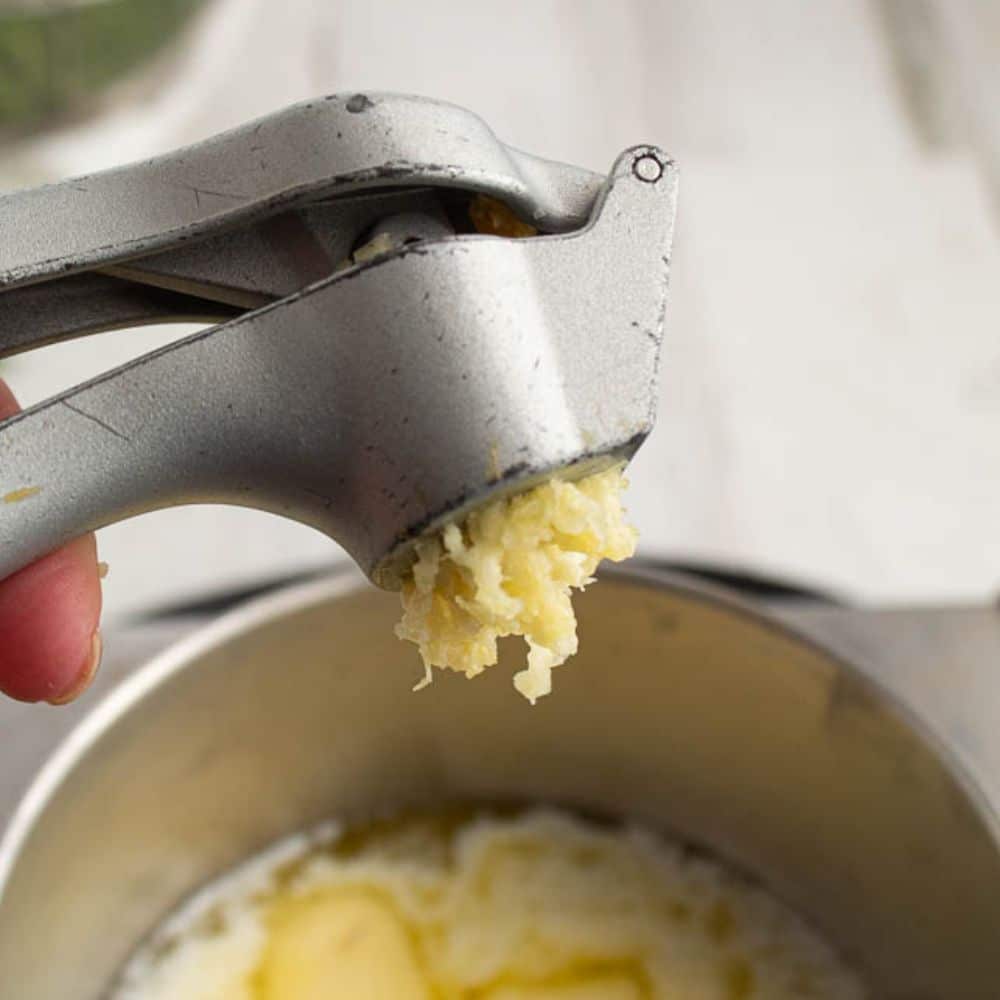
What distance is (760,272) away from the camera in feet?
3.44

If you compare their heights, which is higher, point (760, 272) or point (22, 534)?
point (760, 272)

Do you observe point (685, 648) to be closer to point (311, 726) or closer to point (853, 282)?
point (311, 726)

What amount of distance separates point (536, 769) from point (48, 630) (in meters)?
0.33

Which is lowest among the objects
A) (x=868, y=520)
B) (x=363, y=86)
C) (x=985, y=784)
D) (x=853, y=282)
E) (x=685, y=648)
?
(x=985, y=784)

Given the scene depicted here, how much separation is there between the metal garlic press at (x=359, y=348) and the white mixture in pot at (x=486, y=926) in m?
0.37

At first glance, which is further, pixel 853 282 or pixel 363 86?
pixel 363 86

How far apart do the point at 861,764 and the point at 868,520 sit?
1.00 feet

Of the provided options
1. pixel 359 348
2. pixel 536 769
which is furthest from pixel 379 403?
pixel 536 769

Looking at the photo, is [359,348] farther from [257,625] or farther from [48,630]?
[257,625]

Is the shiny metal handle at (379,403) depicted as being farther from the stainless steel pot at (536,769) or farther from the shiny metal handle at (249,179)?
the stainless steel pot at (536,769)

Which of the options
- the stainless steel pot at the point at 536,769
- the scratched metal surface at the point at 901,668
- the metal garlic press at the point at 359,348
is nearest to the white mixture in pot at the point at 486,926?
the stainless steel pot at the point at 536,769

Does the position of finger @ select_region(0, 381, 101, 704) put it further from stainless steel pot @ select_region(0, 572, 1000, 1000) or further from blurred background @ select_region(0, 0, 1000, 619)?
blurred background @ select_region(0, 0, 1000, 619)

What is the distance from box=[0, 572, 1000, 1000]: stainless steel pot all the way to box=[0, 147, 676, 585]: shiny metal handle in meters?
0.30

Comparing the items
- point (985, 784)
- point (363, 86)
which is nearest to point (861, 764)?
point (985, 784)
